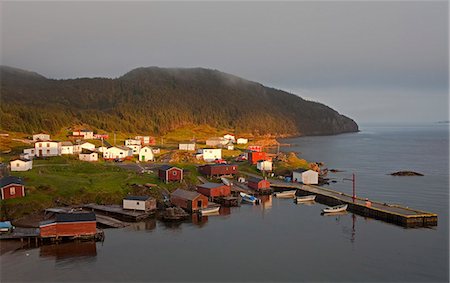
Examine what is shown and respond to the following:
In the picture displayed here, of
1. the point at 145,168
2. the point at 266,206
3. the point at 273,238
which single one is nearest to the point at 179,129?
the point at 145,168

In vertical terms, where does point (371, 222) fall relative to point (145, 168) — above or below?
below

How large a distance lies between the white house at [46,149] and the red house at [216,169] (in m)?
31.9

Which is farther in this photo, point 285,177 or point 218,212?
point 285,177

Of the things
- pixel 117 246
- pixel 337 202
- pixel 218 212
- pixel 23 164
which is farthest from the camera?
pixel 23 164

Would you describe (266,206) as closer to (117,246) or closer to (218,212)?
(218,212)

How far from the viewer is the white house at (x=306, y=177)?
71375 millimetres

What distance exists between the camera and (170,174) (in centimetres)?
6116

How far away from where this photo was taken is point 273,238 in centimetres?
4247

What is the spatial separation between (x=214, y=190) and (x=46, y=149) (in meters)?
41.9

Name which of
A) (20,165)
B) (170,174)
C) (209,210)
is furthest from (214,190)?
(20,165)

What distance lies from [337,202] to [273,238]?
18120 mm

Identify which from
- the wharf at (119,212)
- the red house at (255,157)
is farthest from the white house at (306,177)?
the wharf at (119,212)

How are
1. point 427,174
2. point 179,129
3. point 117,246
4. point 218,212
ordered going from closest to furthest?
point 117,246
point 218,212
point 427,174
point 179,129

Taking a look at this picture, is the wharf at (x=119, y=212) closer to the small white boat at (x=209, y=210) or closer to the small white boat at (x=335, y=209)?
the small white boat at (x=209, y=210)
